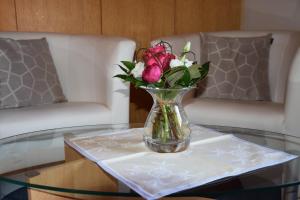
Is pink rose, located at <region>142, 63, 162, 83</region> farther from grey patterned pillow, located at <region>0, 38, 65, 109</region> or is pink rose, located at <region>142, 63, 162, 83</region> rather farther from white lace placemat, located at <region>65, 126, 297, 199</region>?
grey patterned pillow, located at <region>0, 38, 65, 109</region>

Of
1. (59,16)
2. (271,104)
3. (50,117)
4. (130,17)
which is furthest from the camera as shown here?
(130,17)

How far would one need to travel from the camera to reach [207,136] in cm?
154

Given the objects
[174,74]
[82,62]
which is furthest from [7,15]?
[174,74]

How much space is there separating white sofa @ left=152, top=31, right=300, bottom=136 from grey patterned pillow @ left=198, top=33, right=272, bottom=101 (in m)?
0.07

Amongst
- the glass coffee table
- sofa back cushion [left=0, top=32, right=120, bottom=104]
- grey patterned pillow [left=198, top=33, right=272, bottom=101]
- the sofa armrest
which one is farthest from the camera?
grey patterned pillow [left=198, top=33, right=272, bottom=101]

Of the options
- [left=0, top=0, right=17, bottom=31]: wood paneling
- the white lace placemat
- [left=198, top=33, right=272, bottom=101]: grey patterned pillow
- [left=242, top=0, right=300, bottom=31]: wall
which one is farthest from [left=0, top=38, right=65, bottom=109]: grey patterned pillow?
[left=242, top=0, right=300, bottom=31]: wall

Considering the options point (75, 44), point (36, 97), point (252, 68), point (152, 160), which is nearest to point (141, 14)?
point (75, 44)

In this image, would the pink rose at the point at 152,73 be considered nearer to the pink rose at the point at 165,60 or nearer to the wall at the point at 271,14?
the pink rose at the point at 165,60

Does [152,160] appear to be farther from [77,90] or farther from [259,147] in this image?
[77,90]

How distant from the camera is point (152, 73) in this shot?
3.96ft

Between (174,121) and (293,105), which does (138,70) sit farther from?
(293,105)

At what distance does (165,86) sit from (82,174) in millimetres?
382

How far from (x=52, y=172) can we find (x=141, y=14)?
83.9 inches

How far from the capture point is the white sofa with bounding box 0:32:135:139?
2.01 metres
